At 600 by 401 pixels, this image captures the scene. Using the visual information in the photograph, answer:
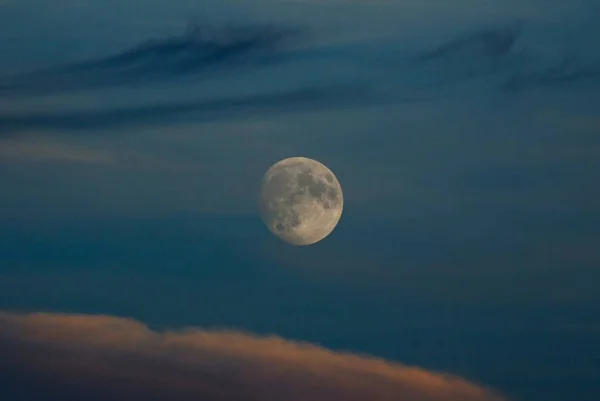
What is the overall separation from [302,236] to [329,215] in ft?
5.72

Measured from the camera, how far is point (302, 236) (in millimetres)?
58375

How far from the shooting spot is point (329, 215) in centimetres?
5762
